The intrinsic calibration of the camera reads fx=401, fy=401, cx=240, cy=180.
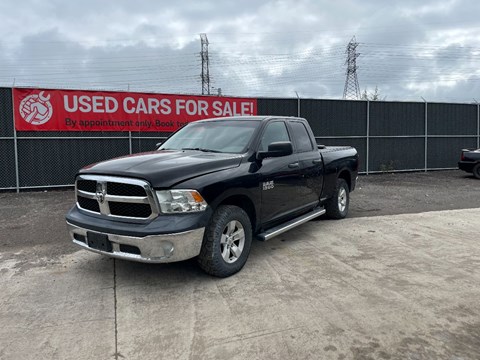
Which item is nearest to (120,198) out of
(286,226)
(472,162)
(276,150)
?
(276,150)

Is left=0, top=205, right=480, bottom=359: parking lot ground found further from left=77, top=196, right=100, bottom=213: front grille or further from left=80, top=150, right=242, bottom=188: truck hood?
left=80, top=150, right=242, bottom=188: truck hood

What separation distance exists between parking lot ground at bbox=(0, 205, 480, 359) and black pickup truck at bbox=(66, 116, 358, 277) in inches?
16.8

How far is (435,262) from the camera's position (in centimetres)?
487

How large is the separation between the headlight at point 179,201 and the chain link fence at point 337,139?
7.92 meters

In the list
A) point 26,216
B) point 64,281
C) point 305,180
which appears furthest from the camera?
point 26,216

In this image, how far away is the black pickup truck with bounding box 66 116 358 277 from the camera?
3809 millimetres

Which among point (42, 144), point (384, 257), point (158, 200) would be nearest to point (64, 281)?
point (158, 200)

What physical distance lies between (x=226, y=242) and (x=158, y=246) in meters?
0.83

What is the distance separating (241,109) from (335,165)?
20.2 feet

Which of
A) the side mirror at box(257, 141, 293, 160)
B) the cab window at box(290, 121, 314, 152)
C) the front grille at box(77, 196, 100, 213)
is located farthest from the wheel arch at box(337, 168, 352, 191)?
the front grille at box(77, 196, 100, 213)

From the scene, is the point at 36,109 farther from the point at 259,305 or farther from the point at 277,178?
the point at 259,305

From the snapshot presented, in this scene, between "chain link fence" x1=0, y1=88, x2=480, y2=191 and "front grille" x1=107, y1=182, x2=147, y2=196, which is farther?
"chain link fence" x1=0, y1=88, x2=480, y2=191

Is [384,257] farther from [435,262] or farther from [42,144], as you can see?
[42,144]

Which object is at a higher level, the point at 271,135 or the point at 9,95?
the point at 9,95
